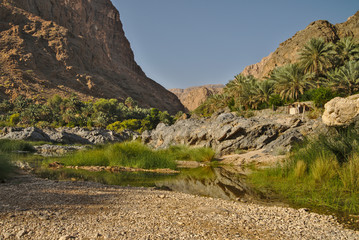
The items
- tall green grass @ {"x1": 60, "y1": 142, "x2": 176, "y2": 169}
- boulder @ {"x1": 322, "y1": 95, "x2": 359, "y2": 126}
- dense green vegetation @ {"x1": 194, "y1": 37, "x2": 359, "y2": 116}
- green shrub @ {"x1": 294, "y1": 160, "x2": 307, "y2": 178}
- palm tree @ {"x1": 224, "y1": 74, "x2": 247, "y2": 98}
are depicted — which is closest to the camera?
boulder @ {"x1": 322, "y1": 95, "x2": 359, "y2": 126}

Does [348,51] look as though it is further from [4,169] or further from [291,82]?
[4,169]

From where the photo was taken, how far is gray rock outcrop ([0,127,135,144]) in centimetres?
3319

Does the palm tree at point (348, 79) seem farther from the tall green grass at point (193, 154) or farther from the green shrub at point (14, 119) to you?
the green shrub at point (14, 119)

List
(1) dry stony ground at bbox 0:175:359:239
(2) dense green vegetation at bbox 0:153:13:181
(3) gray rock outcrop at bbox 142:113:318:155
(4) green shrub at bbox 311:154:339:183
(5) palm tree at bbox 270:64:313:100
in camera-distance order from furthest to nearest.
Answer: (5) palm tree at bbox 270:64:313:100, (3) gray rock outcrop at bbox 142:113:318:155, (2) dense green vegetation at bbox 0:153:13:181, (4) green shrub at bbox 311:154:339:183, (1) dry stony ground at bbox 0:175:359:239

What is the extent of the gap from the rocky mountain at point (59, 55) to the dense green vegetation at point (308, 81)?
59734 mm

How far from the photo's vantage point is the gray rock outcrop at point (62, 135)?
A: 33.2m

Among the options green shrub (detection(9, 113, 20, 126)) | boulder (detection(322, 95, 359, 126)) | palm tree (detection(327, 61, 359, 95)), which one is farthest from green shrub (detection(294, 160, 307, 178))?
green shrub (detection(9, 113, 20, 126))

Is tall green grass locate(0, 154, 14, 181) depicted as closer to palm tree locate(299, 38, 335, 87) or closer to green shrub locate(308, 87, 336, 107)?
green shrub locate(308, 87, 336, 107)

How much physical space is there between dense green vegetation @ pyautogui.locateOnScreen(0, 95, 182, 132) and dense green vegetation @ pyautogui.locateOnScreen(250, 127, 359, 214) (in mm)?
48256

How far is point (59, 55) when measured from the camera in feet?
342

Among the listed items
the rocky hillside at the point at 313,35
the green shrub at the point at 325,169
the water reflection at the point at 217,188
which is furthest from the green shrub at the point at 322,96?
the green shrub at the point at 325,169

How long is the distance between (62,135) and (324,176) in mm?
39189

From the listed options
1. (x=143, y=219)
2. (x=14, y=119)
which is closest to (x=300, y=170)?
(x=143, y=219)

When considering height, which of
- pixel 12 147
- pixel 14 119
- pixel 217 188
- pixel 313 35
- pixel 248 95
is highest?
pixel 313 35
